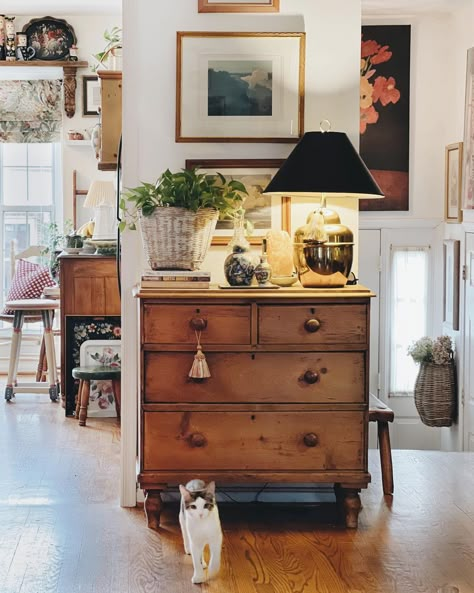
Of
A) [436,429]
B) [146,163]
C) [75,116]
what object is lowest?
[436,429]

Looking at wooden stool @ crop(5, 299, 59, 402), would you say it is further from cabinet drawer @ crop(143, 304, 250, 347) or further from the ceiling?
cabinet drawer @ crop(143, 304, 250, 347)

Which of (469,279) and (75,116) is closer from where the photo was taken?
(469,279)

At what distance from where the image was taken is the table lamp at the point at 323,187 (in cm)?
377

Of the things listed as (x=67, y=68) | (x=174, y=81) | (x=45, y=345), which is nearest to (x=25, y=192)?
(x=67, y=68)

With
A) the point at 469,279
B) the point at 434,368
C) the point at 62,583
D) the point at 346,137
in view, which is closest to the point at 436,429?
the point at 434,368

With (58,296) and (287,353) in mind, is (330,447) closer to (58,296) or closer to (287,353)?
(287,353)

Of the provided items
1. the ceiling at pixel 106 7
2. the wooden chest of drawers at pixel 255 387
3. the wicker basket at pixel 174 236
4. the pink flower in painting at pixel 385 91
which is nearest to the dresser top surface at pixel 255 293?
the wooden chest of drawers at pixel 255 387

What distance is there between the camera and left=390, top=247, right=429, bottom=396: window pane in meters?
7.57

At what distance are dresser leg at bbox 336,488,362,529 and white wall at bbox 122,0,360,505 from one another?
955mm

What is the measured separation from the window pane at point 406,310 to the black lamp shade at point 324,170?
3796 mm

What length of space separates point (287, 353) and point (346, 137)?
846 millimetres

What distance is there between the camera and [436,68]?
24.2 ft

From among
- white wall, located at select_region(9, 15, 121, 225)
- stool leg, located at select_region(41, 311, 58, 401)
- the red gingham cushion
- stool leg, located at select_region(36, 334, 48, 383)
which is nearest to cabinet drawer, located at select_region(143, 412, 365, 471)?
stool leg, located at select_region(41, 311, 58, 401)

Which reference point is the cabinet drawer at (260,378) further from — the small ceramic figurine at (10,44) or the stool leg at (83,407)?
the small ceramic figurine at (10,44)
